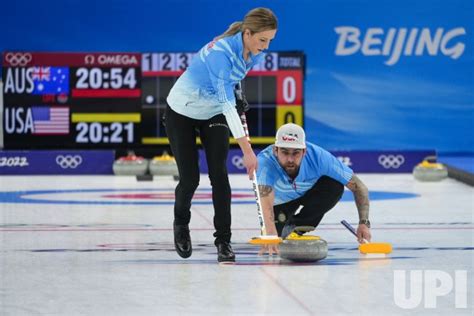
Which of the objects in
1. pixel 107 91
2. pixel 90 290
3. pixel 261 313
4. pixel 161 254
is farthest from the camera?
pixel 107 91

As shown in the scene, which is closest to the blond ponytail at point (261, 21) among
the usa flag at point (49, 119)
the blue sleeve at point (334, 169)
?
the blue sleeve at point (334, 169)

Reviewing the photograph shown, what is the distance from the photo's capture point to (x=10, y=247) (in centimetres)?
617

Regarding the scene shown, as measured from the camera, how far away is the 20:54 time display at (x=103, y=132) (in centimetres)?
1342

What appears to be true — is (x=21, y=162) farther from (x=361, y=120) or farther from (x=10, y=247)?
(x=10, y=247)

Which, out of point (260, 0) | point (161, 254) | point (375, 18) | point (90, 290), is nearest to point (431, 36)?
point (375, 18)

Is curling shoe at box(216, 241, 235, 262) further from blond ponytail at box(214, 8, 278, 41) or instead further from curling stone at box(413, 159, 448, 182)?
curling stone at box(413, 159, 448, 182)

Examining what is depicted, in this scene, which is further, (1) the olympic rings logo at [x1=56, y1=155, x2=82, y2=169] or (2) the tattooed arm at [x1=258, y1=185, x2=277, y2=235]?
(1) the olympic rings logo at [x1=56, y1=155, x2=82, y2=169]

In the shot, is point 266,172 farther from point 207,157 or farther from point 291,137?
point 207,157

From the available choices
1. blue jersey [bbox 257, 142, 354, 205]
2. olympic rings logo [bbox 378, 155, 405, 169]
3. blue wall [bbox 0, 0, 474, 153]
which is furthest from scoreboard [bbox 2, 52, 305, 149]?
blue jersey [bbox 257, 142, 354, 205]

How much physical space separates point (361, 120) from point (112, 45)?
3441mm

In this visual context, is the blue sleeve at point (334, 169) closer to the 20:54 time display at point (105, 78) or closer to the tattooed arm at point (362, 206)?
the tattooed arm at point (362, 206)

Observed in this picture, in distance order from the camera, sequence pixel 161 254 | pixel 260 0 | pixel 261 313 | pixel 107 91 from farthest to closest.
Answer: pixel 260 0 → pixel 107 91 → pixel 161 254 → pixel 261 313

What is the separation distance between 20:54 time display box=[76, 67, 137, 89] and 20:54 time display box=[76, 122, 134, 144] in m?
0.44

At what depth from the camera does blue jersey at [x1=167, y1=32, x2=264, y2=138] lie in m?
5.12
